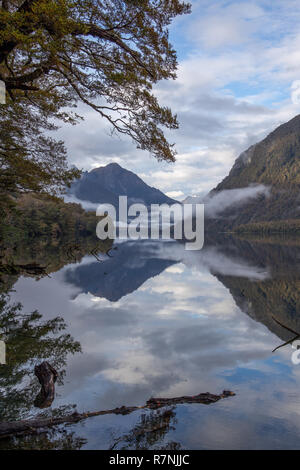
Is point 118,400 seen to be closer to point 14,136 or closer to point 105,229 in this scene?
point 14,136

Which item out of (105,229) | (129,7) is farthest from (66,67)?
(105,229)

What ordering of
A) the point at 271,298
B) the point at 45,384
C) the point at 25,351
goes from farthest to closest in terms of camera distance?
the point at 271,298, the point at 25,351, the point at 45,384

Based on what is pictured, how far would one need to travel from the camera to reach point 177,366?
933cm

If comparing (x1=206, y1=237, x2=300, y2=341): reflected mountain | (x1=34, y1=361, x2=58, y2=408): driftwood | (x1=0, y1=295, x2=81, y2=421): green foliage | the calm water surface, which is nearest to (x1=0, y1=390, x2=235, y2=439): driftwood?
the calm water surface

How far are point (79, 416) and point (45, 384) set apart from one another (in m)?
1.45

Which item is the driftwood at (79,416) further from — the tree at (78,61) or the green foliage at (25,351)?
the tree at (78,61)

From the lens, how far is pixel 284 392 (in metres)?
7.63

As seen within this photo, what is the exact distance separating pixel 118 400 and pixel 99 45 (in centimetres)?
1026

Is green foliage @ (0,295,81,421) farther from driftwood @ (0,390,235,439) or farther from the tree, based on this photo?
the tree

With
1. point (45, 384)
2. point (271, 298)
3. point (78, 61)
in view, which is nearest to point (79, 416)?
point (45, 384)

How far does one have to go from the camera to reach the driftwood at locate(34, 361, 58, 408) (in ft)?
21.6

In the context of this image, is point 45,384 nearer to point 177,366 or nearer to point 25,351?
point 25,351

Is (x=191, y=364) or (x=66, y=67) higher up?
(x=66, y=67)

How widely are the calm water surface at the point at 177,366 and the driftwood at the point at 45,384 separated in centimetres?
19
